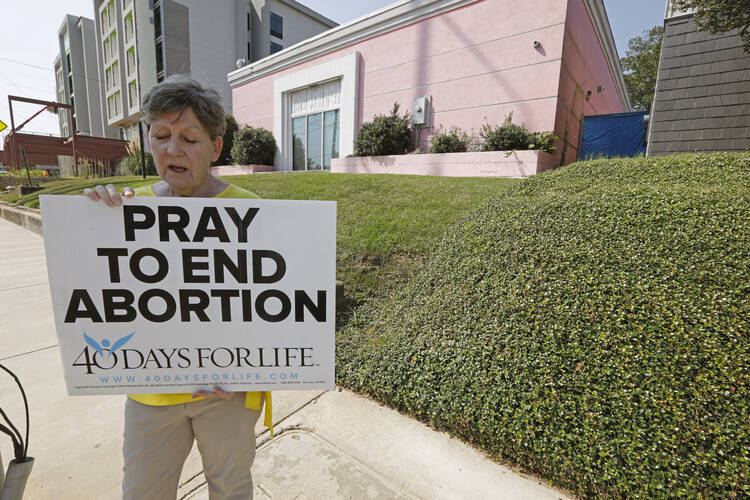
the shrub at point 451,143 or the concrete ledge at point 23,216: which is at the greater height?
the shrub at point 451,143

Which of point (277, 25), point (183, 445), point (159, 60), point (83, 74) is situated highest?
point (83, 74)

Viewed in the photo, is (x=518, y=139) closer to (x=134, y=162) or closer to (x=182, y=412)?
(x=182, y=412)

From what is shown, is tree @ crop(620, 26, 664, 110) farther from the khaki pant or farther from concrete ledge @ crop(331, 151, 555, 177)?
the khaki pant

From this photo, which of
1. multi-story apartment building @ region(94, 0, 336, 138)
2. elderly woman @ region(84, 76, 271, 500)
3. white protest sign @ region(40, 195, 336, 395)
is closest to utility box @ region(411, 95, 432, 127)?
elderly woman @ region(84, 76, 271, 500)

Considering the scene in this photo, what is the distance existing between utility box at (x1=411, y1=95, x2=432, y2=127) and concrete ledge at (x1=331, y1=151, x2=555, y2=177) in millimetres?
1178

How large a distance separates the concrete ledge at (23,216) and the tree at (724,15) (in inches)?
550

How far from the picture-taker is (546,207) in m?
3.65

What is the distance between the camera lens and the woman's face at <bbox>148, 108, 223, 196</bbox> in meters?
1.18

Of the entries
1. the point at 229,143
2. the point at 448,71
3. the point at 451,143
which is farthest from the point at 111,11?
the point at 451,143

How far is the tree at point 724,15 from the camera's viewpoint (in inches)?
240

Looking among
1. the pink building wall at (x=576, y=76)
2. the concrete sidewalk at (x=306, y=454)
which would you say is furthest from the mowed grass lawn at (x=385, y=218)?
the pink building wall at (x=576, y=76)

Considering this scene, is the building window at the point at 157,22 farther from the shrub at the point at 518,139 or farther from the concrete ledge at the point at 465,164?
the shrub at the point at 518,139

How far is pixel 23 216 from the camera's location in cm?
908

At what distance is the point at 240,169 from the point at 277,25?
15.2 m
